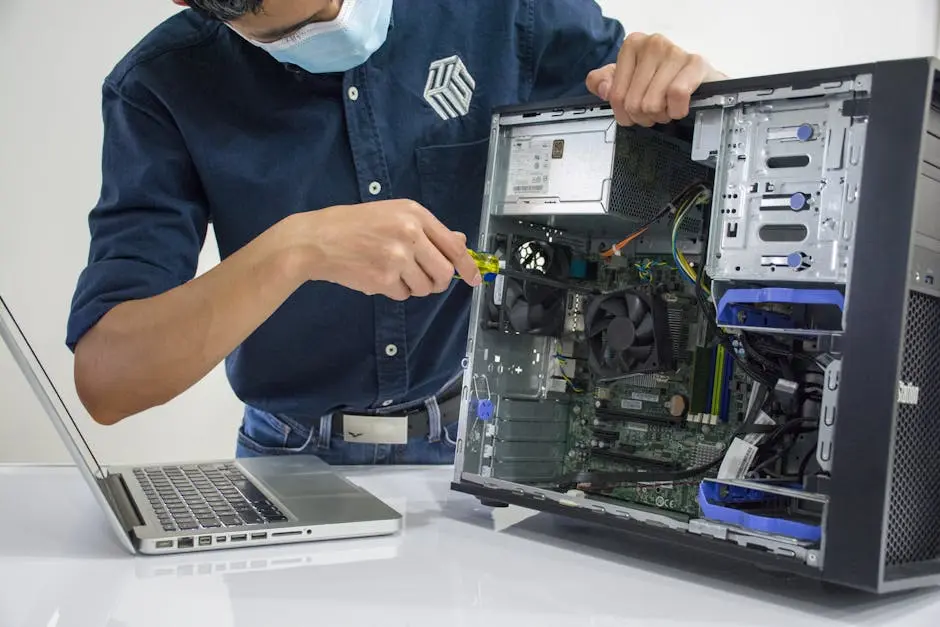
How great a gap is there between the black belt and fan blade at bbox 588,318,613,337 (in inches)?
15.4

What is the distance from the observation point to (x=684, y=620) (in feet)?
2.66

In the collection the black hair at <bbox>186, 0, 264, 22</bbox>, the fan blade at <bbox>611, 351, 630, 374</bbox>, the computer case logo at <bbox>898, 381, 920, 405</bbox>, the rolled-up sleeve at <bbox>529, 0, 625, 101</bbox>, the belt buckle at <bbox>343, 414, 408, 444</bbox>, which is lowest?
the belt buckle at <bbox>343, 414, 408, 444</bbox>

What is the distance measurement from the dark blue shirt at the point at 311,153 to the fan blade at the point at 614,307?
35 cm

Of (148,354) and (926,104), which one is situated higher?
(926,104)

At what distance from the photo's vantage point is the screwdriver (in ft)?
3.85

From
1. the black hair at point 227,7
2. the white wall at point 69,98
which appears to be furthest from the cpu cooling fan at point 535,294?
the white wall at point 69,98

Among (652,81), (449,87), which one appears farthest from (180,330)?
(652,81)

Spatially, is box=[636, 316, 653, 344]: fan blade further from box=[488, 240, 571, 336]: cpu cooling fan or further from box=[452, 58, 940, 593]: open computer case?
box=[488, 240, 571, 336]: cpu cooling fan

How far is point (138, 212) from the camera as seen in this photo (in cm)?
134

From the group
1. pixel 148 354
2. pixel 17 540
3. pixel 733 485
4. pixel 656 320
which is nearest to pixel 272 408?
pixel 148 354

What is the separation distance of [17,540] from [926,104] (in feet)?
3.42

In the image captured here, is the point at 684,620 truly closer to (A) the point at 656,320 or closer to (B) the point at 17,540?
(A) the point at 656,320

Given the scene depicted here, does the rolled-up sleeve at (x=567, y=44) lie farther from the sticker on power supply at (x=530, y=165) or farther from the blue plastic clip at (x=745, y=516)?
the blue plastic clip at (x=745, y=516)

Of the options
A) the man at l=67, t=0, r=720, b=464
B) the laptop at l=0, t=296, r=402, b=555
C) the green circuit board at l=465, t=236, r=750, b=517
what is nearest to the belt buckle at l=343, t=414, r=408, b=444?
the man at l=67, t=0, r=720, b=464
